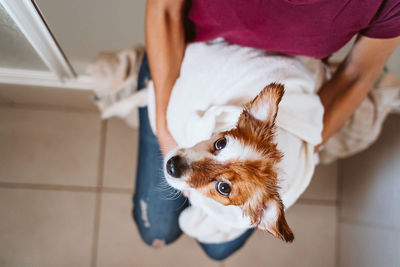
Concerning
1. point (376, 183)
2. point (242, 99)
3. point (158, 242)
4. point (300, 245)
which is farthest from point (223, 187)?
point (300, 245)

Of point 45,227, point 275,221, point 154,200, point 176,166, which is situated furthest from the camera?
point 45,227

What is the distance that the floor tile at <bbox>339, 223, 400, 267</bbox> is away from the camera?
53.6 inches

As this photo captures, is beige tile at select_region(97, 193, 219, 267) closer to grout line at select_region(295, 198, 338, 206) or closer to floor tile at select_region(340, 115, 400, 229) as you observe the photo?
grout line at select_region(295, 198, 338, 206)

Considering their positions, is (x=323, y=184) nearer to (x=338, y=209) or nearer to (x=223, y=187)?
(x=338, y=209)

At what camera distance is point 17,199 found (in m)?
1.63

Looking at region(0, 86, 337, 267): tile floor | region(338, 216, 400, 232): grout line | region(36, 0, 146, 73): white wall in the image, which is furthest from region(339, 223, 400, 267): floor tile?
region(36, 0, 146, 73): white wall

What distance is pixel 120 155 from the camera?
1714 mm

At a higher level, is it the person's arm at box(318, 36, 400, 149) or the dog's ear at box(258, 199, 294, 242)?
the person's arm at box(318, 36, 400, 149)

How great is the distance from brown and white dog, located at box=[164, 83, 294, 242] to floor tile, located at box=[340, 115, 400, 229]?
95cm

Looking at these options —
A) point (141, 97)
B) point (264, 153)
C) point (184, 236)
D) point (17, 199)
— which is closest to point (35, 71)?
point (141, 97)

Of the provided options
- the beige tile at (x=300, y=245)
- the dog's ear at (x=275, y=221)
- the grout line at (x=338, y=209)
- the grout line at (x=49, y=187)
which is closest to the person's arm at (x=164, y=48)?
the dog's ear at (x=275, y=221)

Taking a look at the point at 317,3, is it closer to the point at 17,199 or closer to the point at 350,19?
the point at 350,19

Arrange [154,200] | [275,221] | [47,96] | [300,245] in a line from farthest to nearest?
[300,245], [47,96], [154,200], [275,221]

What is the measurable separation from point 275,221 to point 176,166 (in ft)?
0.96
